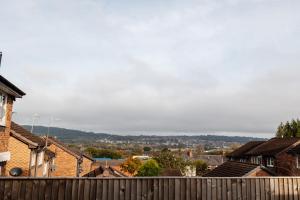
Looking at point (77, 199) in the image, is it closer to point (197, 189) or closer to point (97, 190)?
point (97, 190)

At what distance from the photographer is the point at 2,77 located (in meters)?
13.7

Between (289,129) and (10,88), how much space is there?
214 ft

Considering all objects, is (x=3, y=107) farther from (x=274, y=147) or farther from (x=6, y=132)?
(x=274, y=147)

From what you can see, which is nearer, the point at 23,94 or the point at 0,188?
the point at 0,188

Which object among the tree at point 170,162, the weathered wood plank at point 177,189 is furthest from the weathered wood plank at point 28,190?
the tree at point 170,162

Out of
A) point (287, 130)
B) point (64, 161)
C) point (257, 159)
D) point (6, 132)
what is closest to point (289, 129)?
point (287, 130)

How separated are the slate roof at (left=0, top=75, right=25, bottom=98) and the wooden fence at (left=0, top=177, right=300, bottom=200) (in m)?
5.83

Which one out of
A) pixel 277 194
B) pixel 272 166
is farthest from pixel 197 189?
pixel 272 166

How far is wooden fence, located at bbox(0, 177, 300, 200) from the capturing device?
31.8 ft

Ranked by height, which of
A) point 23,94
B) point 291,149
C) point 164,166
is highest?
point 23,94

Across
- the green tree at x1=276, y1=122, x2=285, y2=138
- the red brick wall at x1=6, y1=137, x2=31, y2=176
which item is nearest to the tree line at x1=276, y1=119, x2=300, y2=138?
the green tree at x1=276, y1=122, x2=285, y2=138

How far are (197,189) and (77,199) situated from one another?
3.55 meters

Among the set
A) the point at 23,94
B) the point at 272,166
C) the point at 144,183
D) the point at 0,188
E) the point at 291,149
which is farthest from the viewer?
the point at 272,166

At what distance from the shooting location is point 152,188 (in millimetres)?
10281
